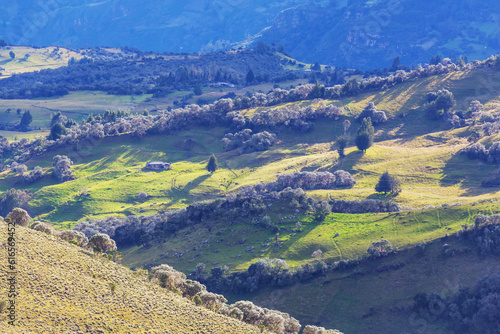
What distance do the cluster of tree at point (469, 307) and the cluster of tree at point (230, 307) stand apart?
1660cm

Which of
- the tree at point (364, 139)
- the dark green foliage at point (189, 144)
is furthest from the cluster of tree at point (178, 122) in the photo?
the tree at point (364, 139)

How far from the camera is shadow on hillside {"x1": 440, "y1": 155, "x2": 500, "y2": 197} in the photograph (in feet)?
312

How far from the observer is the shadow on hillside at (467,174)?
95.2m

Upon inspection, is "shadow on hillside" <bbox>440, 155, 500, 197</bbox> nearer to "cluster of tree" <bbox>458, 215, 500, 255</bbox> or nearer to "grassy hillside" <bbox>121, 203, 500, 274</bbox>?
"grassy hillside" <bbox>121, 203, 500, 274</bbox>

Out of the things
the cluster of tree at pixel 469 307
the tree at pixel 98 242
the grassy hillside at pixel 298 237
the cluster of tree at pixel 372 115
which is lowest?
the cluster of tree at pixel 469 307

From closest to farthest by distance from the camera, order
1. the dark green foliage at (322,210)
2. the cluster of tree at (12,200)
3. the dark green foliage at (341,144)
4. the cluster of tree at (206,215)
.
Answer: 1. the dark green foliage at (322,210)
2. the cluster of tree at (206,215)
3. the cluster of tree at (12,200)
4. the dark green foliage at (341,144)

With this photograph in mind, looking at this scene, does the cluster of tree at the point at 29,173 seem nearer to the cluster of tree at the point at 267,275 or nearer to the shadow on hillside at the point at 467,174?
the cluster of tree at the point at 267,275

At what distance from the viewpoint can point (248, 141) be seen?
142875mm

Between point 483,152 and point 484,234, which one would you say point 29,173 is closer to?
point 484,234

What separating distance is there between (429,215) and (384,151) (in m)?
49.3

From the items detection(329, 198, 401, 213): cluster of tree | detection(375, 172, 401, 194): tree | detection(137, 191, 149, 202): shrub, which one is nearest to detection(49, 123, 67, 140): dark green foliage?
detection(137, 191, 149, 202): shrub

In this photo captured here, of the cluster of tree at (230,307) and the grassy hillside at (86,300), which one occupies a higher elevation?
the grassy hillside at (86,300)

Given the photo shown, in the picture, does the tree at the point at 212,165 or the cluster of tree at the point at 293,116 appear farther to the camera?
the cluster of tree at the point at 293,116

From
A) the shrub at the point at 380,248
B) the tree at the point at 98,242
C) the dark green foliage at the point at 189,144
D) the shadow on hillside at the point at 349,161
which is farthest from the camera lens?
the dark green foliage at the point at 189,144
